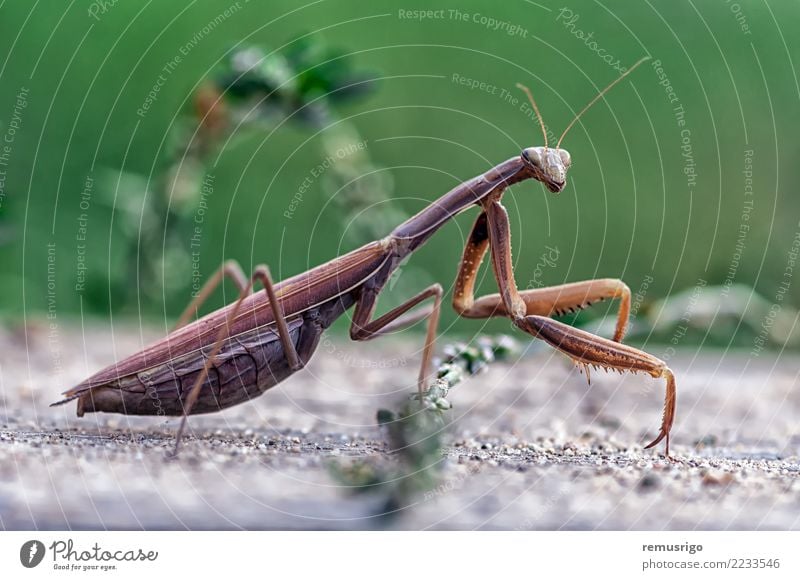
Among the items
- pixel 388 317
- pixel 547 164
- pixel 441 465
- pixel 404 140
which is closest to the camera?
pixel 441 465

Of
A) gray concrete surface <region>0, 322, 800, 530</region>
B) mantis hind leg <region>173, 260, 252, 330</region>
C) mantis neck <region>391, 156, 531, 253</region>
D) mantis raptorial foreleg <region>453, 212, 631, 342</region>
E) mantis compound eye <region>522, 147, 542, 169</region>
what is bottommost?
gray concrete surface <region>0, 322, 800, 530</region>

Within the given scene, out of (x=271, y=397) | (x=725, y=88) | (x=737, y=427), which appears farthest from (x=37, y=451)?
(x=725, y=88)

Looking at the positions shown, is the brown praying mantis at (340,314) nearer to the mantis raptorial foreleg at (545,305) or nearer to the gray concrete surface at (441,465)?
the mantis raptorial foreleg at (545,305)

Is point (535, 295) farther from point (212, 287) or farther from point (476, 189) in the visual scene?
point (212, 287)

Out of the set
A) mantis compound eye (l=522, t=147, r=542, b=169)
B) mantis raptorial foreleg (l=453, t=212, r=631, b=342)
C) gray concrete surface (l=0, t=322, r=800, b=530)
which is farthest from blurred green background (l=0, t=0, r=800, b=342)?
mantis compound eye (l=522, t=147, r=542, b=169)

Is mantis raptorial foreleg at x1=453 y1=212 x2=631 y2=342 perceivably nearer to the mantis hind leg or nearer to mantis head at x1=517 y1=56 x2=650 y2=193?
mantis head at x1=517 y1=56 x2=650 y2=193

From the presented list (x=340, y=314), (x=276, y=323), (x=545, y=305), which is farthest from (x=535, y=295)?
(x=276, y=323)

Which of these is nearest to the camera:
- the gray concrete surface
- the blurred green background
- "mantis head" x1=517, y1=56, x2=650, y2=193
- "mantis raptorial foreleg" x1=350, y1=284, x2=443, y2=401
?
the gray concrete surface
